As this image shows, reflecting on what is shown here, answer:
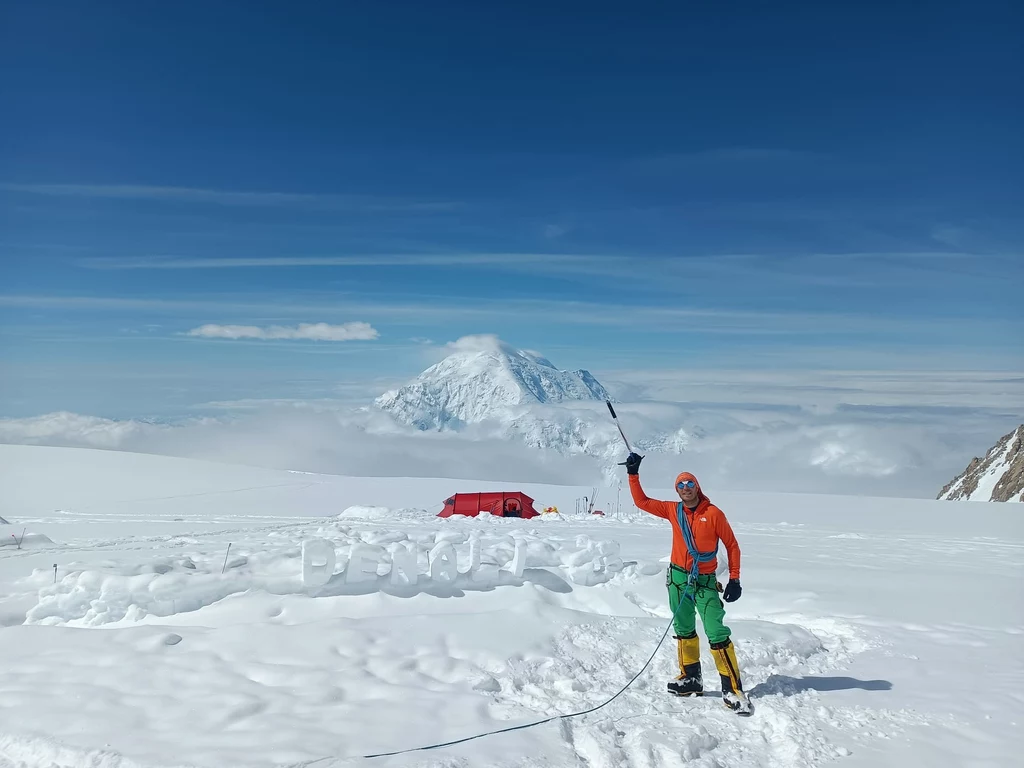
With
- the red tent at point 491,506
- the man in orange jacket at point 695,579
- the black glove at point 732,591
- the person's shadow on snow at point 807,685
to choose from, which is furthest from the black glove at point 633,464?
the red tent at point 491,506

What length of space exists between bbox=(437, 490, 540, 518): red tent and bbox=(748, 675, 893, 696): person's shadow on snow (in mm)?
18300

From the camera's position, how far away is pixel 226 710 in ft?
18.5

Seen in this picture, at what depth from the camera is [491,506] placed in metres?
25.8

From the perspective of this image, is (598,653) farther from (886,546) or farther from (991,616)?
(886,546)

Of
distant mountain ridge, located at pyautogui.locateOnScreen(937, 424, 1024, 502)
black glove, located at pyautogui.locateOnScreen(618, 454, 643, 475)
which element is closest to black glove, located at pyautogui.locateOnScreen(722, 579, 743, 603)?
black glove, located at pyautogui.locateOnScreen(618, 454, 643, 475)

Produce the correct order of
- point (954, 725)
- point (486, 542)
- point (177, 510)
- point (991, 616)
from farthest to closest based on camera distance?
point (177, 510) < point (486, 542) < point (991, 616) < point (954, 725)

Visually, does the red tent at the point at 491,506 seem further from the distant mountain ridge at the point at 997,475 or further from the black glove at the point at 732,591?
the distant mountain ridge at the point at 997,475

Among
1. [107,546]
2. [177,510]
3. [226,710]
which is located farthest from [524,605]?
[177,510]

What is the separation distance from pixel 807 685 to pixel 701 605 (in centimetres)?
156

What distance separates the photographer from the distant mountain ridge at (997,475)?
59031mm

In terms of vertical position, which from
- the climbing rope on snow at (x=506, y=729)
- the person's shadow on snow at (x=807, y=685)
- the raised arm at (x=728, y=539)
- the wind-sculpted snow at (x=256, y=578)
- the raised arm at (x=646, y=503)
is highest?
the raised arm at (x=646, y=503)

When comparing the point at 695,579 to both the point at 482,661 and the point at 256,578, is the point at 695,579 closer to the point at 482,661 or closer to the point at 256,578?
the point at 482,661

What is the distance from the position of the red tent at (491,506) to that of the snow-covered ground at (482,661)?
35.3 ft

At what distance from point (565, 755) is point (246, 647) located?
335 cm
